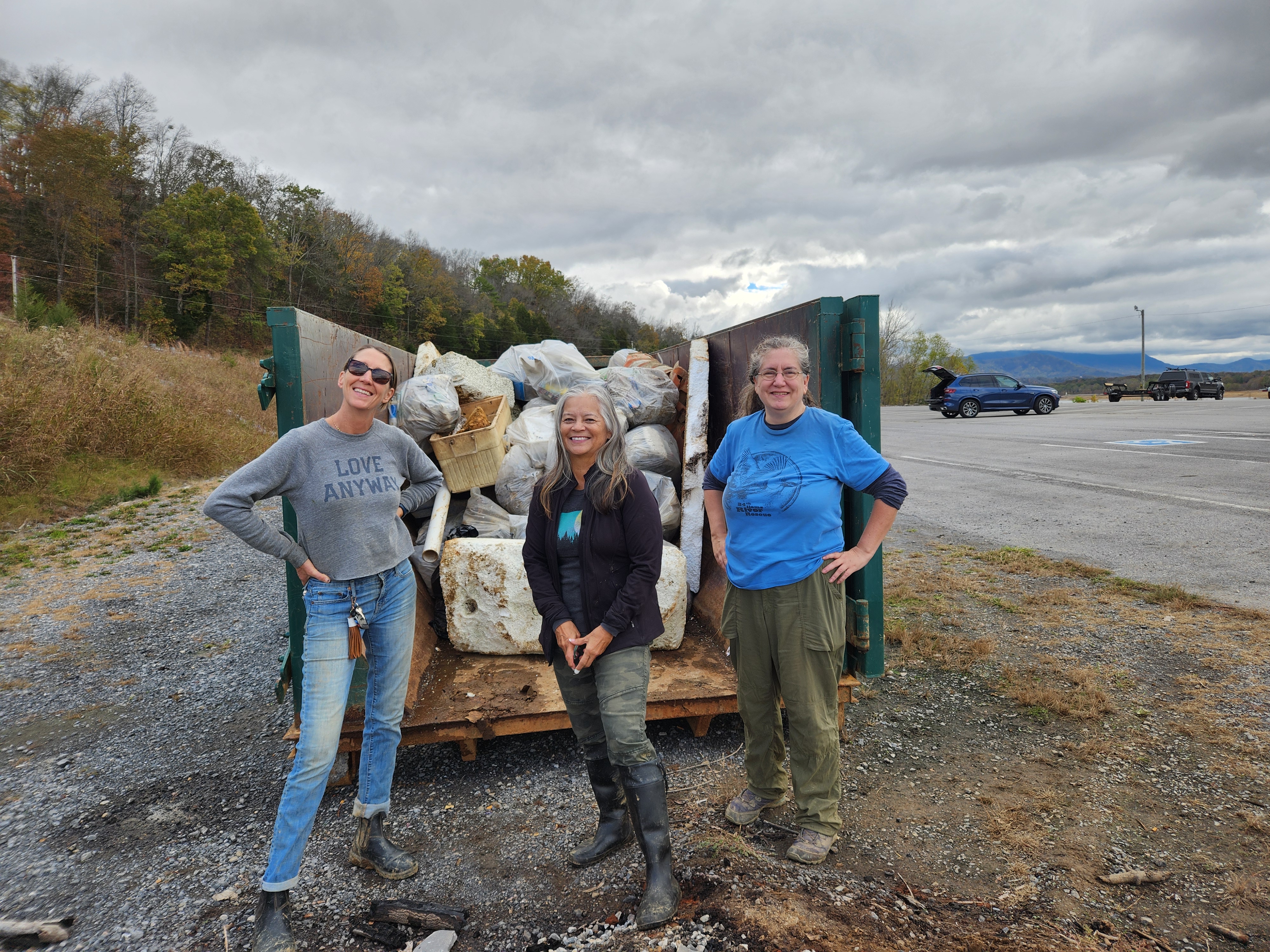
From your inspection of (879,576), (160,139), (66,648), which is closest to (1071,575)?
(879,576)

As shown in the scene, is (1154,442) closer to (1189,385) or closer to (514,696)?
(514,696)

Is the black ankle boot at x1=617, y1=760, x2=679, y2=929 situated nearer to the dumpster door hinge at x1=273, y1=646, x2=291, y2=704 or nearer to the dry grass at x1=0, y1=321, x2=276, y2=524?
the dumpster door hinge at x1=273, y1=646, x2=291, y2=704

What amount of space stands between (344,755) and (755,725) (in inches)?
67.0

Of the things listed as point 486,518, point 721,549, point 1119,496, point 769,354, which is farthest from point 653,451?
point 1119,496

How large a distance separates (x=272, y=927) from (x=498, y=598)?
1614mm

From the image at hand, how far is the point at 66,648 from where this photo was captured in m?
4.86

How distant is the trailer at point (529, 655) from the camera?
269cm

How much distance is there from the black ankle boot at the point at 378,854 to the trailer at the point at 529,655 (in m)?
0.43

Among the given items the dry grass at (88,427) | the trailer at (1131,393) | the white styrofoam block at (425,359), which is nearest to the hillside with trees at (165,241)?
the dry grass at (88,427)

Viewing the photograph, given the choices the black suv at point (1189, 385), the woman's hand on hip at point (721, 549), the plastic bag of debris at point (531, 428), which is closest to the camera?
the woman's hand on hip at point (721, 549)

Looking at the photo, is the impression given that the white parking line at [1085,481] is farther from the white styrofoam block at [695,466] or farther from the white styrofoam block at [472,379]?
the white styrofoam block at [472,379]

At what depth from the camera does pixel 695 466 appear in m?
3.99

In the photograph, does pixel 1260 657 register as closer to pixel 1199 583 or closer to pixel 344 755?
pixel 1199 583

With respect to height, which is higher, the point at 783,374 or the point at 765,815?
the point at 783,374
